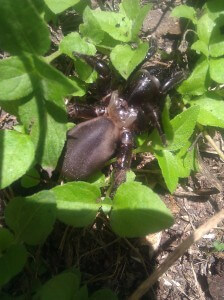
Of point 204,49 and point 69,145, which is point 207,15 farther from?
point 69,145

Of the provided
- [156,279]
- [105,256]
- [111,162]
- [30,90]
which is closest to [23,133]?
[30,90]

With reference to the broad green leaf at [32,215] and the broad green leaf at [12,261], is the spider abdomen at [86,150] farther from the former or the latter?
the broad green leaf at [12,261]

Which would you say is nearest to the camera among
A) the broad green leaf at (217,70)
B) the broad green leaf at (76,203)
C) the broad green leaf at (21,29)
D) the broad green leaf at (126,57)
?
the broad green leaf at (21,29)

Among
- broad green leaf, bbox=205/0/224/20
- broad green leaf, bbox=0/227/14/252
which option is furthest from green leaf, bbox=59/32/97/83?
broad green leaf, bbox=0/227/14/252

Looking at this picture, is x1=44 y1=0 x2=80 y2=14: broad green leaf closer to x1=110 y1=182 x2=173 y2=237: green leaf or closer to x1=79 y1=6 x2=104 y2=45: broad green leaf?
x1=79 y1=6 x2=104 y2=45: broad green leaf

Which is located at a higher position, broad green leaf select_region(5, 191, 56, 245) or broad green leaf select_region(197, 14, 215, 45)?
broad green leaf select_region(197, 14, 215, 45)

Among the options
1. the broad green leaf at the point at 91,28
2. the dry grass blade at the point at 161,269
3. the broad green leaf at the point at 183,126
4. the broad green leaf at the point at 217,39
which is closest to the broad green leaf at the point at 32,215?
the dry grass blade at the point at 161,269

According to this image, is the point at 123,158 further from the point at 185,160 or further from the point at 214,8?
the point at 214,8

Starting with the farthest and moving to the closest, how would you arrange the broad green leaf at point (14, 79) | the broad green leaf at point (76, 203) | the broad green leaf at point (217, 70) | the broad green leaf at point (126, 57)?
the broad green leaf at point (217, 70) < the broad green leaf at point (126, 57) < the broad green leaf at point (76, 203) < the broad green leaf at point (14, 79)
